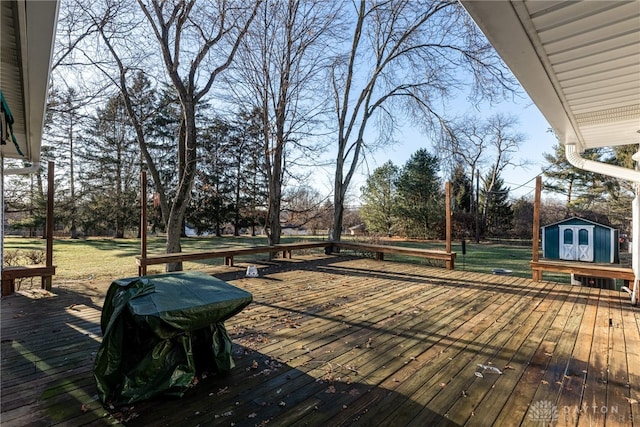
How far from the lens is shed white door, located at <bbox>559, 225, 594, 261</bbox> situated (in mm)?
7805

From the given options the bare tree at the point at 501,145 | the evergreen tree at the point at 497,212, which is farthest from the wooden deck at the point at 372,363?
the bare tree at the point at 501,145

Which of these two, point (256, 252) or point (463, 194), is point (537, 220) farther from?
point (463, 194)

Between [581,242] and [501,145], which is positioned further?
[501,145]

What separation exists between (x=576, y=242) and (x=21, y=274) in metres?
11.8

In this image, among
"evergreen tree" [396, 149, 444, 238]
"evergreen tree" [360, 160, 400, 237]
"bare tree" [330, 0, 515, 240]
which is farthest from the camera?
"evergreen tree" [360, 160, 400, 237]

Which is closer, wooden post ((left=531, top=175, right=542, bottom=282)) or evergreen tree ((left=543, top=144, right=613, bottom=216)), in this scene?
wooden post ((left=531, top=175, right=542, bottom=282))

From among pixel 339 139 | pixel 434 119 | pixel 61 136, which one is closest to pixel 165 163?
pixel 61 136

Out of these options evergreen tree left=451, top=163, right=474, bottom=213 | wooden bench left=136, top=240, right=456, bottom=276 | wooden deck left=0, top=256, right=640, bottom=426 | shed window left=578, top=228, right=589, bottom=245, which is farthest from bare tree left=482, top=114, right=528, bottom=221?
wooden deck left=0, top=256, right=640, bottom=426

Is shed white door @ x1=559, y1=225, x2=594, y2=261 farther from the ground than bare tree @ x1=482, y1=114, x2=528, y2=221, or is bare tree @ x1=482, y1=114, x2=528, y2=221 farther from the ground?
bare tree @ x1=482, y1=114, x2=528, y2=221

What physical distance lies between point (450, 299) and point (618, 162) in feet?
61.3

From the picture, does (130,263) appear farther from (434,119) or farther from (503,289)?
(434,119)

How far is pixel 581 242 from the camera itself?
26.2ft

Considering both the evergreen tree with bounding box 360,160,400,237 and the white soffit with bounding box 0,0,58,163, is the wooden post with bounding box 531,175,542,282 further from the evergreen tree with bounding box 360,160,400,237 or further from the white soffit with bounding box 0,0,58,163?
the evergreen tree with bounding box 360,160,400,237

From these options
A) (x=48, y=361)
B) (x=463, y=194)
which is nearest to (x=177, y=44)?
(x=48, y=361)
